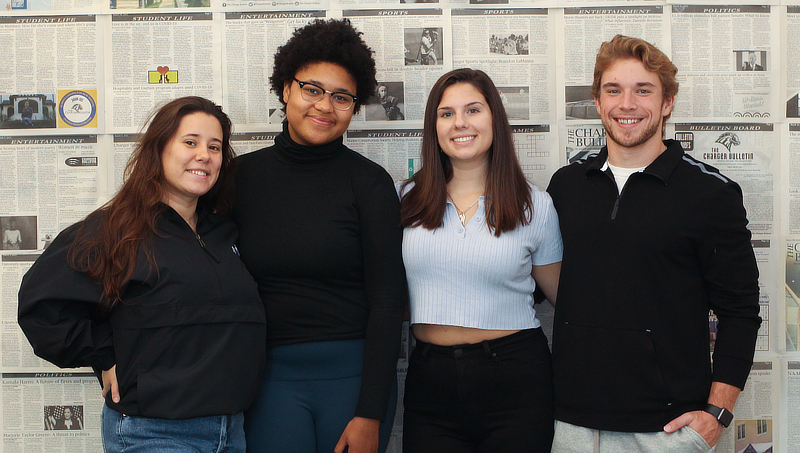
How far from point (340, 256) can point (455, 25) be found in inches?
43.1

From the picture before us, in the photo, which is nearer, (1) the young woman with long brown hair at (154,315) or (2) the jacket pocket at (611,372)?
(1) the young woman with long brown hair at (154,315)

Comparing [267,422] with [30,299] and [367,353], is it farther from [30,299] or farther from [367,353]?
[30,299]

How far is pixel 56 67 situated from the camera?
2.12 meters

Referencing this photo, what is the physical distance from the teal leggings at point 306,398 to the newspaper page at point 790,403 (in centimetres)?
171

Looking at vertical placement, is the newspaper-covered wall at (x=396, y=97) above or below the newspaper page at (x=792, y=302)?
above

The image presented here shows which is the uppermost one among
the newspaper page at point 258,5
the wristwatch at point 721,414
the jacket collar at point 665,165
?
the newspaper page at point 258,5

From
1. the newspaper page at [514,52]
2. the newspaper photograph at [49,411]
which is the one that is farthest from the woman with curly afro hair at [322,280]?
the newspaper photograph at [49,411]

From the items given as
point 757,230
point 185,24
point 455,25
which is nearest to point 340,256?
point 455,25

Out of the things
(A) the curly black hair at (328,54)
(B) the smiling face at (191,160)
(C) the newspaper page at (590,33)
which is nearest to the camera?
(B) the smiling face at (191,160)

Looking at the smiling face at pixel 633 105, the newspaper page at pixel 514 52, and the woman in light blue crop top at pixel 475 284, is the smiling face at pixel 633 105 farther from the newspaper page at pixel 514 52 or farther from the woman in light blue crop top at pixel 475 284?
the newspaper page at pixel 514 52

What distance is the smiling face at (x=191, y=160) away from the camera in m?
1.43

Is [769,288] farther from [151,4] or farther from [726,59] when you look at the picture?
[151,4]

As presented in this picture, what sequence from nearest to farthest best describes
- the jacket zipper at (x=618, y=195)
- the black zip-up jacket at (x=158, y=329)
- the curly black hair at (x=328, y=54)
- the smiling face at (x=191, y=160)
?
the black zip-up jacket at (x=158, y=329)
the smiling face at (x=191, y=160)
the jacket zipper at (x=618, y=195)
the curly black hair at (x=328, y=54)

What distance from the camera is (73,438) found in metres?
2.14
